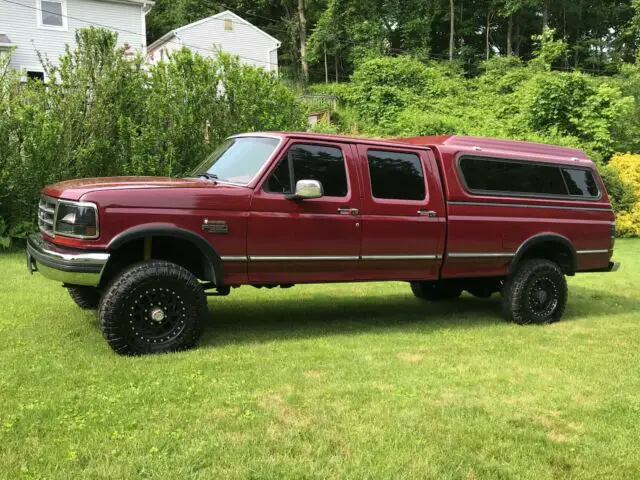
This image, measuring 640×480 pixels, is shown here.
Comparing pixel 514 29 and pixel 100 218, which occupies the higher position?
pixel 514 29

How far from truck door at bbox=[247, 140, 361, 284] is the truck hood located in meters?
0.60

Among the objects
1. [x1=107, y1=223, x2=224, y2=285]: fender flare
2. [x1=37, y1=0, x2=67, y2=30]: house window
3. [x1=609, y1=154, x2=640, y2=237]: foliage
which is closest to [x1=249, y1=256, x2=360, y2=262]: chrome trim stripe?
[x1=107, y1=223, x2=224, y2=285]: fender flare

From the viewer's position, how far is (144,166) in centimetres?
1173

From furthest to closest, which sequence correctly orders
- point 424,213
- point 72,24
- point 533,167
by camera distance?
point 72,24 → point 533,167 → point 424,213

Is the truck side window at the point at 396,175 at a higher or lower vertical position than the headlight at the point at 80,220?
higher

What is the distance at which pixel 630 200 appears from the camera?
17938 mm

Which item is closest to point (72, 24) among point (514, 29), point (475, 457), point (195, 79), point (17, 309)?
point (195, 79)

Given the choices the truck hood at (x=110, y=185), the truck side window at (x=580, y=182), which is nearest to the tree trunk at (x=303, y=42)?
the truck side window at (x=580, y=182)

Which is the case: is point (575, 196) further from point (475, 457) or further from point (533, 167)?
point (475, 457)

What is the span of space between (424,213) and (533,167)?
1.82 meters

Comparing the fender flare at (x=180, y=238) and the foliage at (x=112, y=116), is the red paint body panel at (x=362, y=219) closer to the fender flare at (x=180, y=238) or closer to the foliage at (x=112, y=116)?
the fender flare at (x=180, y=238)

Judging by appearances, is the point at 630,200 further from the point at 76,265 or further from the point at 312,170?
the point at 76,265

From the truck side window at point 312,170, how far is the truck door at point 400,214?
0.80ft

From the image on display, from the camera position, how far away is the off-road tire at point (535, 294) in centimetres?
696
